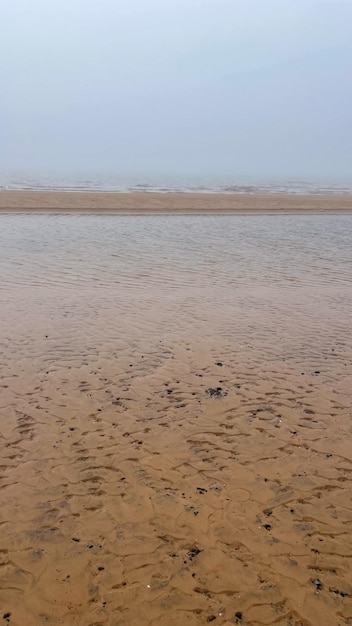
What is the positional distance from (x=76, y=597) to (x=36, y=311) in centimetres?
720

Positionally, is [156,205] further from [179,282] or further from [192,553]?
[192,553]

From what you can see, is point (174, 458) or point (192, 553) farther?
point (174, 458)

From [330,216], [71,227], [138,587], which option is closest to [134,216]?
[71,227]

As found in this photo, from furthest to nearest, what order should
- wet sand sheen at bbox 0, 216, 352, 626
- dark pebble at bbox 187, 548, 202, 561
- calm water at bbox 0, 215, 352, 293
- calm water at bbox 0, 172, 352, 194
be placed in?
calm water at bbox 0, 172, 352, 194, calm water at bbox 0, 215, 352, 293, dark pebble at bbox 187, 548, 202, 561, wet sand sheen at bbox 0, 216, 352, 626

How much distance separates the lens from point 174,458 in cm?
541

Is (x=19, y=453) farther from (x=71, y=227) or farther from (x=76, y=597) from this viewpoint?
(x=71, y=227)

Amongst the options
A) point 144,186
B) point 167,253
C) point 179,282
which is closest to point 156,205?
point 167,253

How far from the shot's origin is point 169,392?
22.7 ft

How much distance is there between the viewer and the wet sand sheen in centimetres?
377

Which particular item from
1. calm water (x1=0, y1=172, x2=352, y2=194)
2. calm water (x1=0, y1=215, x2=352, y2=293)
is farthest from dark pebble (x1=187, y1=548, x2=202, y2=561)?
calm water (x1=0, y1=172, x2=352, y2=194)

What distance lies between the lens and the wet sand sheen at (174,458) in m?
3.77

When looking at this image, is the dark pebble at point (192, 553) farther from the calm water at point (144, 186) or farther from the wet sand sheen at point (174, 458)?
the calm water at point (144, 186)

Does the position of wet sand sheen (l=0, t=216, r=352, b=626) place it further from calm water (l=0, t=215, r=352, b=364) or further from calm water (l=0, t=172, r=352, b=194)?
calm water (l=0, t=172, r=352, b=194)

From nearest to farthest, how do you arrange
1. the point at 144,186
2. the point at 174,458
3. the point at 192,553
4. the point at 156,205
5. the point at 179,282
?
1. the point at 192,553
2. the point at 174,458
3. the point at 179,282
4. the point at 156,205
5. the point at 144,186
